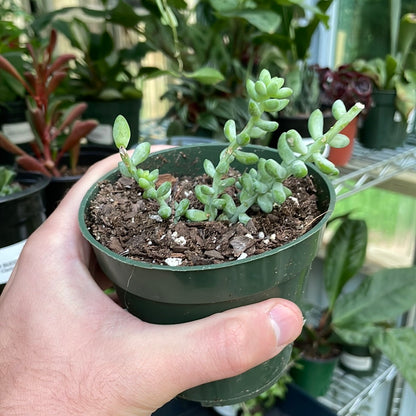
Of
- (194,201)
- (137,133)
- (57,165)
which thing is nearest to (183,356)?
(194,201)

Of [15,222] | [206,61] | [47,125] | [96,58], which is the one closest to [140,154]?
[15,222]

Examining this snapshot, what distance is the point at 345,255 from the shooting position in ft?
3.05

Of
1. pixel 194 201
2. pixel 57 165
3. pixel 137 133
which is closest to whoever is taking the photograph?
pixel 194 201

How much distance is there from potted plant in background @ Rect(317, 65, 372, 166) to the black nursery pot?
55cm

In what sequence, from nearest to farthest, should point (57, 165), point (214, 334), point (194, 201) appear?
point (214, 334)
point (194, 201)
point (57, 165)

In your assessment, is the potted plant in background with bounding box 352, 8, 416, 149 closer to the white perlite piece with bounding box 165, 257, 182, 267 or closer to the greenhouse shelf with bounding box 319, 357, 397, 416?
the greenhouse shelf with bounding box 319, 357, 397, 416

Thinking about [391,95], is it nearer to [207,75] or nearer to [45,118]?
[207,75]

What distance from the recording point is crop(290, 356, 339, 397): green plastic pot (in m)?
0.91

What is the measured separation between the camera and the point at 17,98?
2.72ft

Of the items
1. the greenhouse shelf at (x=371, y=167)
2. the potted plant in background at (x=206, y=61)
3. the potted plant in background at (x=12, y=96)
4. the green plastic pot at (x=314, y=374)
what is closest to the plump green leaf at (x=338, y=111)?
the greenhouse shelf at (x=371, y=167)

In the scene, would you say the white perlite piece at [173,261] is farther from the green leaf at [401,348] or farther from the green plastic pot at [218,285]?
the green leaf at [401,348]

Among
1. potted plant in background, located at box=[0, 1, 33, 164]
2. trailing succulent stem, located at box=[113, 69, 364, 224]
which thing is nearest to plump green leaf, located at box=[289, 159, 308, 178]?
trailing succulent stem, located at box=[113, 69, 364, 224]

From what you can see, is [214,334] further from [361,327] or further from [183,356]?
[361,327]

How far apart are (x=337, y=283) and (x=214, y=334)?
697mm
